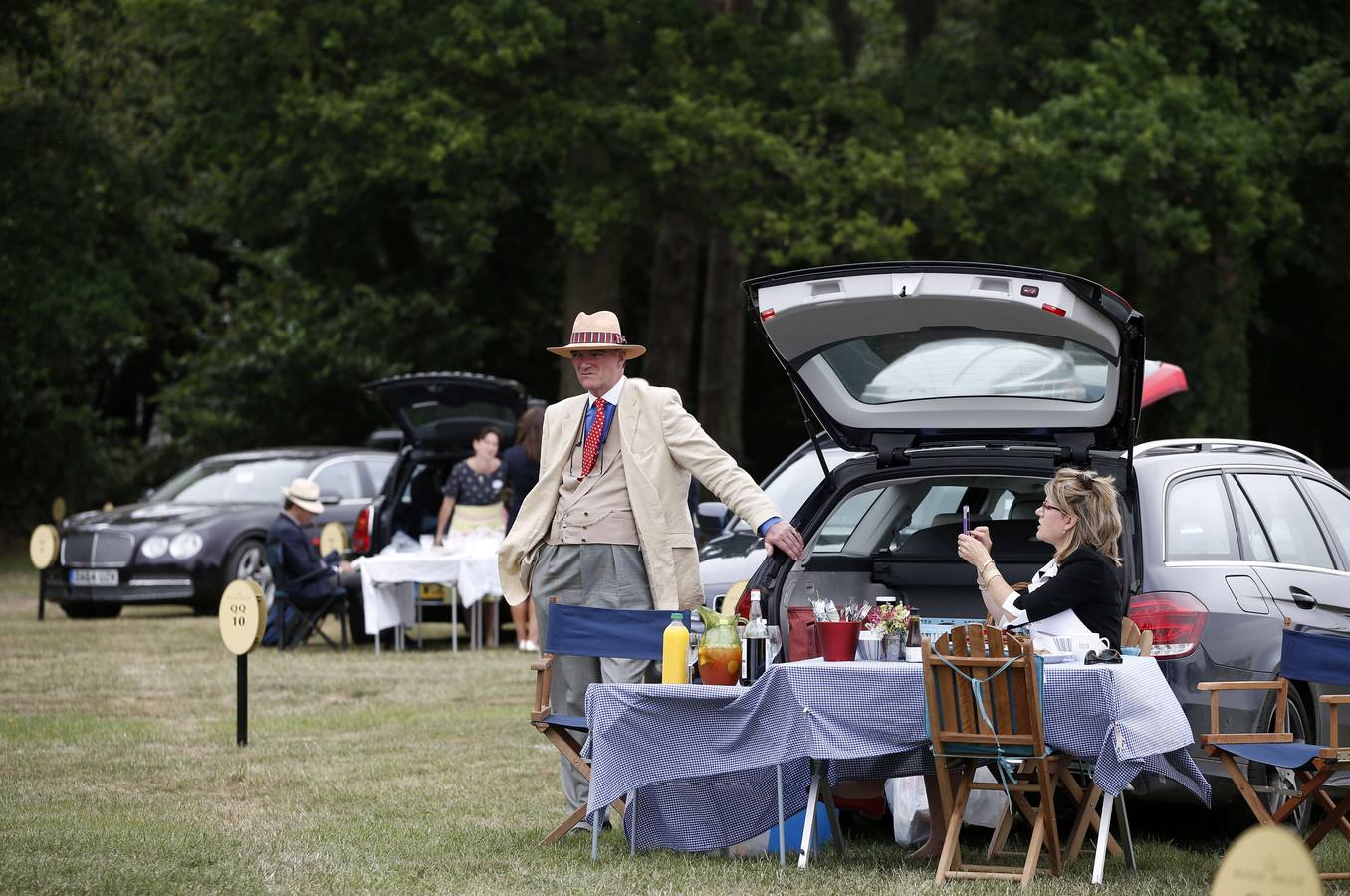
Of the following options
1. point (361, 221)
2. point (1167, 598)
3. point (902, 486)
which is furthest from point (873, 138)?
point (1167, 598)

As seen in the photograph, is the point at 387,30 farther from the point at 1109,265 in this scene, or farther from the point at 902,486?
the point at 902,486

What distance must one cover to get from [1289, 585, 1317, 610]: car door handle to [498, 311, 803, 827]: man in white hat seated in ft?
6.63

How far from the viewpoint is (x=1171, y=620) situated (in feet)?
22.9

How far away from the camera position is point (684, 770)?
6691 mm

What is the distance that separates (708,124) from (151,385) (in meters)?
21.9

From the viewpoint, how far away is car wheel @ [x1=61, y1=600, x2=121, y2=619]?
61.0 ft

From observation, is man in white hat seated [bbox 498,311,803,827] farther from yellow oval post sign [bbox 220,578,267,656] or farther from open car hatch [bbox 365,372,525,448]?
open car hatch [bbox 365,372,525,448]

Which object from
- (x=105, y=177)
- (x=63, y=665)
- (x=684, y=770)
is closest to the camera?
(x=684, y=770)

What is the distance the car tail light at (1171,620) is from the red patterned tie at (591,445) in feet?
7.15

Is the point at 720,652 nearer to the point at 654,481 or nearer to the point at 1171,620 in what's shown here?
the point at 654,481

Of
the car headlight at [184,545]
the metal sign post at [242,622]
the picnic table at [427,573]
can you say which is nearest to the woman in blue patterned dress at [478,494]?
the picnic table at [427,573]

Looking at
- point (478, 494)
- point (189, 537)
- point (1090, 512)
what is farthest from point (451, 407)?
point (1090, 512)

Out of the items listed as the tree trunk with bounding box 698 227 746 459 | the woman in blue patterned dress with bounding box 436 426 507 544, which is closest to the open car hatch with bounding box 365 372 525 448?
the woman in blue patterned dress with bounding box 436 426 507 544

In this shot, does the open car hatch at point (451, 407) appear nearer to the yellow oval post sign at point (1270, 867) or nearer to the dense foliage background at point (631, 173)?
the dense foliage background at point (631, 173)
